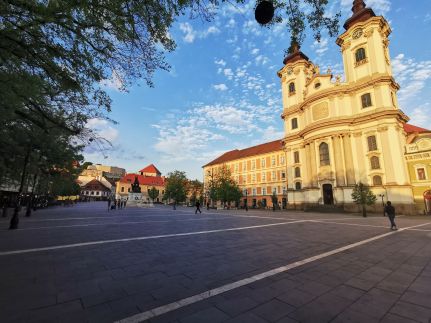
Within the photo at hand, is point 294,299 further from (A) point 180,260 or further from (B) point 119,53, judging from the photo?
(B) point 119,53

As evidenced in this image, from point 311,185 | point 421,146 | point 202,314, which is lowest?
point 202,314

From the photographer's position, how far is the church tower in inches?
1204

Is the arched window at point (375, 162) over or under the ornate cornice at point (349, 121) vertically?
under

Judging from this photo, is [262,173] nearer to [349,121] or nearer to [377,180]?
[349,121]

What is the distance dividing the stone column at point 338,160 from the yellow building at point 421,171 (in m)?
8.42

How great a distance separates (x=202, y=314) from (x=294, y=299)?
5.05 ft

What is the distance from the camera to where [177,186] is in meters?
69.1

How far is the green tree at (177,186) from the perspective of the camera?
224ft

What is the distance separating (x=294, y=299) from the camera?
3623mm

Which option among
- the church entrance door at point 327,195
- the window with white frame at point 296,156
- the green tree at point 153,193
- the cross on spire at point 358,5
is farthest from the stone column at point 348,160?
the green tree at point 153,193

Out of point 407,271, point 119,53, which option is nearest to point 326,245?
point 407,271

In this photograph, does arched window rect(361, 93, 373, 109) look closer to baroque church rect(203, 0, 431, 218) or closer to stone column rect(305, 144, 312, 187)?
baroque church rect(203, 0, 431, 218)

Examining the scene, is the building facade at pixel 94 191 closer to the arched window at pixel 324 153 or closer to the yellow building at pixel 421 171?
the arched window at pixel 324 153

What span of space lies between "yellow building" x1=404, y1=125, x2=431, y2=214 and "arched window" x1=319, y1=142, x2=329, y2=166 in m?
10.2
